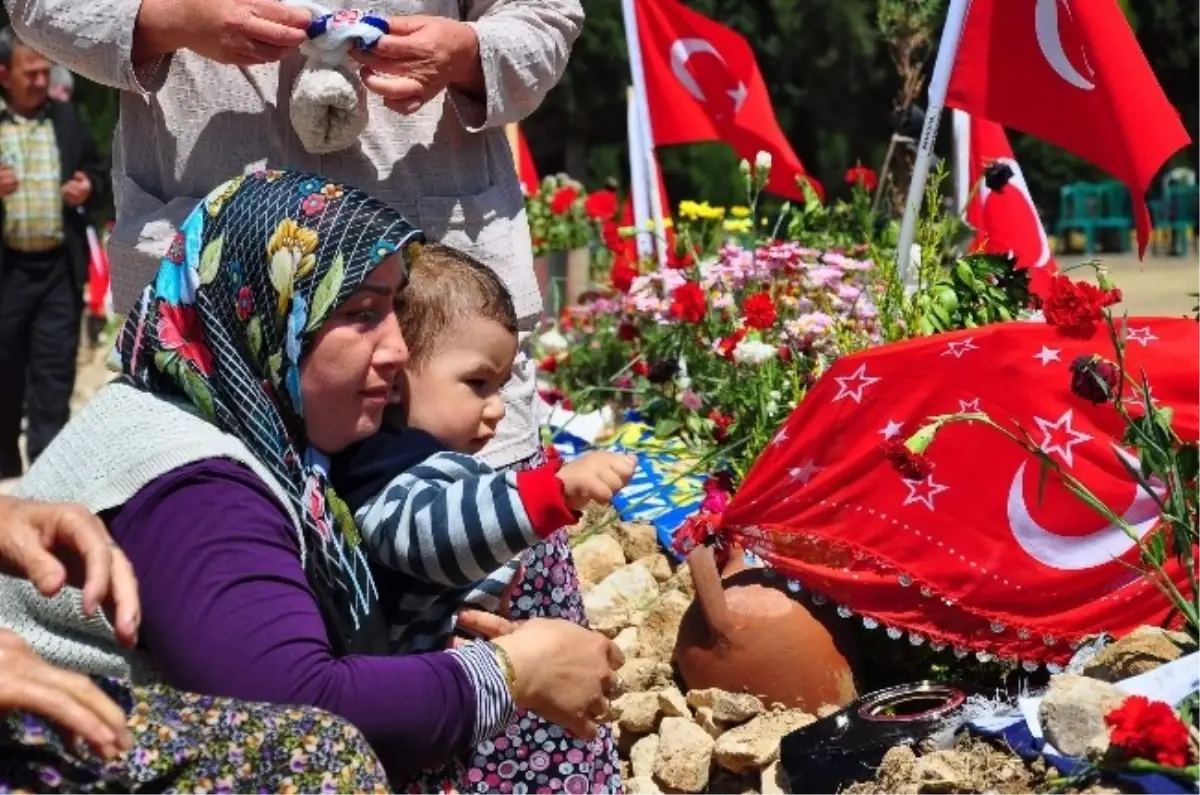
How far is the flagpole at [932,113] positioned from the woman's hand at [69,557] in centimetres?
296

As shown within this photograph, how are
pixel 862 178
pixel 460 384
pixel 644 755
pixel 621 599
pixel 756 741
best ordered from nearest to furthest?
pixel 460 384, pixel 756 741, pixel 644 755, pixel 621 599, pixel 862 178

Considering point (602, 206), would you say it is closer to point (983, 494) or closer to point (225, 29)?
point (983, 494)

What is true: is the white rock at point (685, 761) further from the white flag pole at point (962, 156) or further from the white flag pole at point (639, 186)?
the white flag pole at point (639, 186)

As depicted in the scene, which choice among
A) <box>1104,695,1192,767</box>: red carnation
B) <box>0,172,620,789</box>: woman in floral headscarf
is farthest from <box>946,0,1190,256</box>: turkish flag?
<box>0,172,620,789</box>: woman in floral headscarf

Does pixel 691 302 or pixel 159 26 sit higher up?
pixel 159 26

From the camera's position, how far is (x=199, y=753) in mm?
1679

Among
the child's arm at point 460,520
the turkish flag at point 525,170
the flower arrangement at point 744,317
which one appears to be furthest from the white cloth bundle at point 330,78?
the turkish flag at point 525,170

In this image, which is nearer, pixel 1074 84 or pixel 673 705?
pixel 673 705

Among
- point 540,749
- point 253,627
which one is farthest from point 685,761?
point 253,627

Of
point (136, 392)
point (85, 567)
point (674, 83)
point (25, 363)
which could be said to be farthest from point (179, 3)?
point (25, 363)

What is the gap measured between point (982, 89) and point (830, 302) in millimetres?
637

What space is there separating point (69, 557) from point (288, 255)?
51 cm

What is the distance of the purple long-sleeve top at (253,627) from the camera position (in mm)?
1888

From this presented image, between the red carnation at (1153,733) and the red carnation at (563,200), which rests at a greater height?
the red carnation at (1153,733)
